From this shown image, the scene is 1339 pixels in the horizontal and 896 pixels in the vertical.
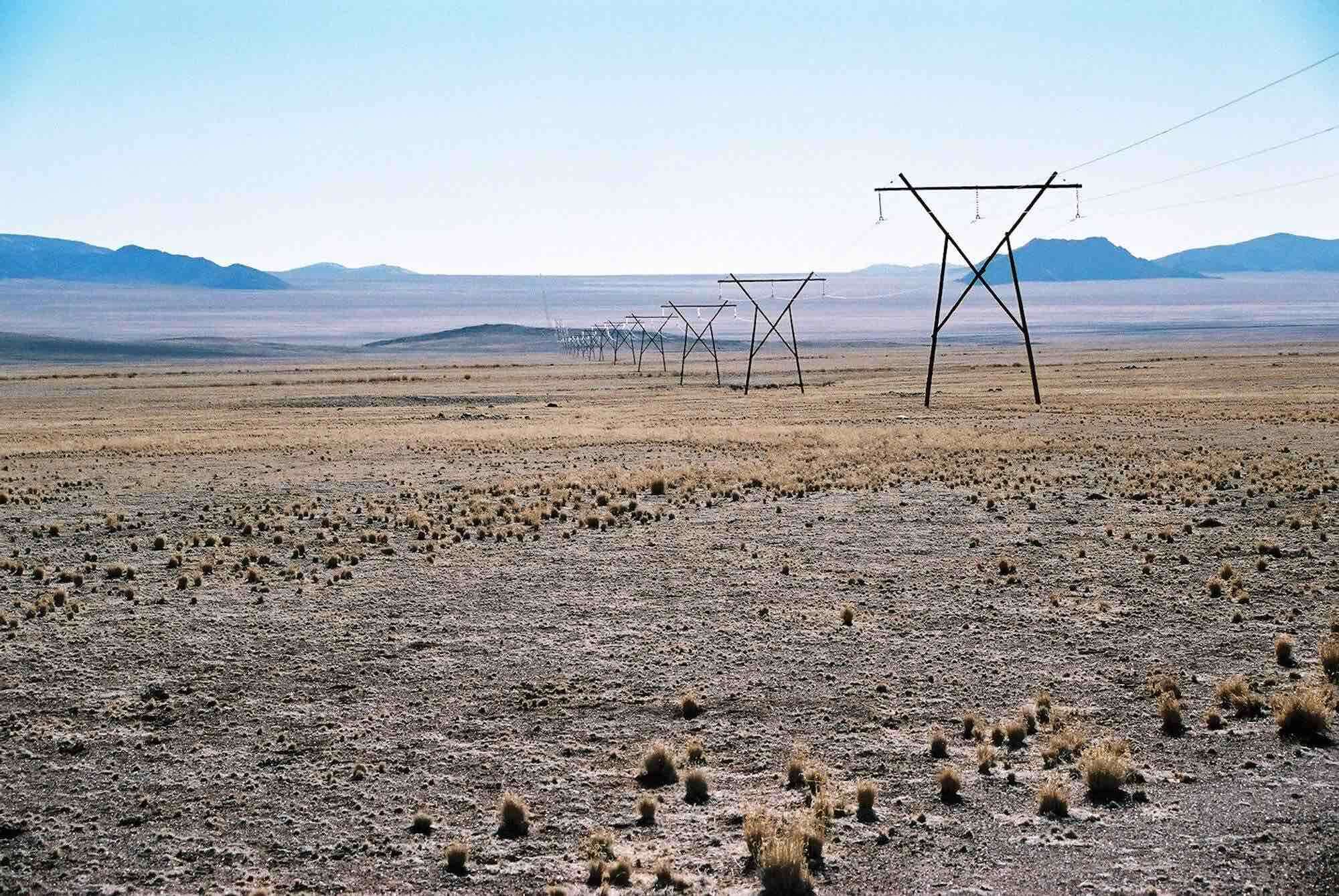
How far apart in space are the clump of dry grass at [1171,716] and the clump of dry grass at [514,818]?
17.8 feet

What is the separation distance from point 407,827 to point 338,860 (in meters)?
0.67

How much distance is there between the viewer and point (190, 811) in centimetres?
960

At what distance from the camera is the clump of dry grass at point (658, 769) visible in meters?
10.1

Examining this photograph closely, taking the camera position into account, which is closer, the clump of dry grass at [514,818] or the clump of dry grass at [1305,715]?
the clump of dry grass at [514,818]

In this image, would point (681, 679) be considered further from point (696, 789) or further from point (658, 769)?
point (696, 789)

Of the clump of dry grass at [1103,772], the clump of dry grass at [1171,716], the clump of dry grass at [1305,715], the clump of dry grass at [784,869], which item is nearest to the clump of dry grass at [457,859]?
the clump of dry grass at [784,869]

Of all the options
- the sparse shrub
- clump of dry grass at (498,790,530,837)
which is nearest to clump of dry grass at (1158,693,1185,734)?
the sparse shrub

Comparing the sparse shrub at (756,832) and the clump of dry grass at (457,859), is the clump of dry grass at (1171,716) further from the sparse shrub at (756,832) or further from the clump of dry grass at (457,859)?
the clump of dry grass at (457,859)

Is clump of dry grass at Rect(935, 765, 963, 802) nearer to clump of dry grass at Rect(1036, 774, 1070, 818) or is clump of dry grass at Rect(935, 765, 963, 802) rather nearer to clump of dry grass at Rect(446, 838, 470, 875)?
clump of dry grass at Rect(1036, 774, 1070, 818)

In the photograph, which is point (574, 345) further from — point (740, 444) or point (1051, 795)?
point (1051, 795)

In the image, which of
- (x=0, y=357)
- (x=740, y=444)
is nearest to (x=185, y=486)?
(x=740, y=444)

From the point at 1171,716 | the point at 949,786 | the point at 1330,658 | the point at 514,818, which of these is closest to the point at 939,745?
the point at 949,786

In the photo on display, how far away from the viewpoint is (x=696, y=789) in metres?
9.73

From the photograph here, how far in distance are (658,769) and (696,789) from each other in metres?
0.59
